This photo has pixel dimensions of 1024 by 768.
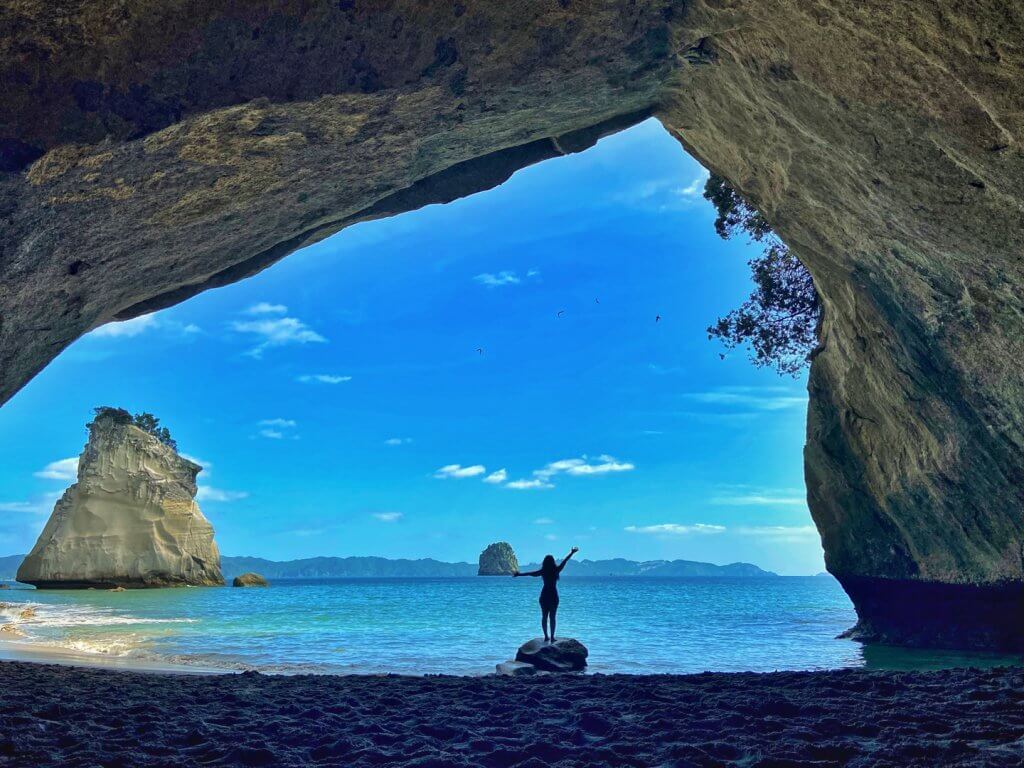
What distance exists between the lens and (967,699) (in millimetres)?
6469

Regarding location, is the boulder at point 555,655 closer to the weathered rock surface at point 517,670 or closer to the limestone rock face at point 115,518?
the weathered rock surface at point 517,670

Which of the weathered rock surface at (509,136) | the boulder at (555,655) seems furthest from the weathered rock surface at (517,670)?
the weathered rock surface at (509,136)

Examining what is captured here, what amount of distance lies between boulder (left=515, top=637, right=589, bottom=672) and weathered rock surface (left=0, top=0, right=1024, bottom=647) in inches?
276

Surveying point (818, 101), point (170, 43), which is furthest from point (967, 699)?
point (170, 43)

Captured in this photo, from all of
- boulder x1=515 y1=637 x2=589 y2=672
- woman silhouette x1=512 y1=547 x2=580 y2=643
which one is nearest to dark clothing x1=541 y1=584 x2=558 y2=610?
woman silhouette x1=512 y1=547 x2=580 y2=643

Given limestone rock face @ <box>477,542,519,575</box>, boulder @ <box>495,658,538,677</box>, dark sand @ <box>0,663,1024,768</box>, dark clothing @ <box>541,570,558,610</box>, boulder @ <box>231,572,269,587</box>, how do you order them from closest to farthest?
dark sand @ <box>0,663,1024,768</box>, boulder @ <box>495,658,538,677</box>, dark clothing @ <box>541,570,558,610</box>, boulder @ <box>231,572,269,587</box>, limestone rock face @ <box>477,542,519,575</box>

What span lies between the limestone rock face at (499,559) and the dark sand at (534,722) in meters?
141

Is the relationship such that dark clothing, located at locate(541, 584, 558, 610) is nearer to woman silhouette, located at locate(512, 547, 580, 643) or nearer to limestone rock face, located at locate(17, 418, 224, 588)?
woman silhouette, located at locate(512, 547, 580, 643)

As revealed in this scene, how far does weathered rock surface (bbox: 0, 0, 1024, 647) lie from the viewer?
6473 mm

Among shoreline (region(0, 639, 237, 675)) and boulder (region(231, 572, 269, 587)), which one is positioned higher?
shoreline (region(0, 639, 237, 675))

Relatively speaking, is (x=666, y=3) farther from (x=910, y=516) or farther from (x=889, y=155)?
(x=910, y=516)

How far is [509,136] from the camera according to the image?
9523 mm

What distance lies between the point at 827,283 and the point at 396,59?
914cm

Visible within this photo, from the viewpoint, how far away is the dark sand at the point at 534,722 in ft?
15.7
